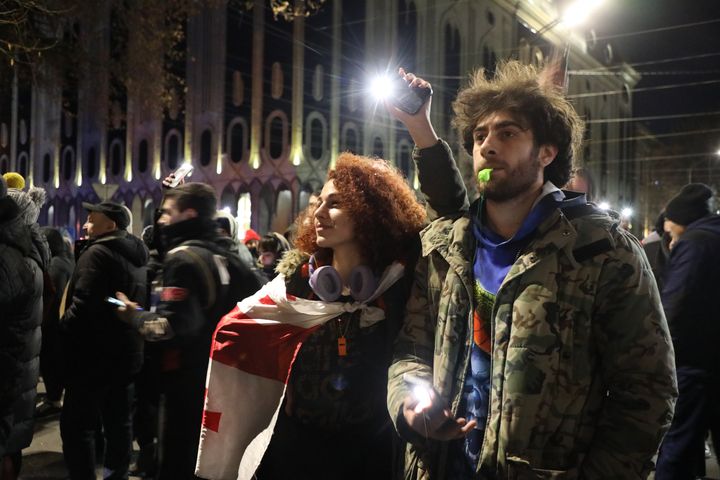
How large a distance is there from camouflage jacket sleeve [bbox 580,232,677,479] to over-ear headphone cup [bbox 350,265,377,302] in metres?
0.98

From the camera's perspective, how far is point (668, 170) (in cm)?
4647

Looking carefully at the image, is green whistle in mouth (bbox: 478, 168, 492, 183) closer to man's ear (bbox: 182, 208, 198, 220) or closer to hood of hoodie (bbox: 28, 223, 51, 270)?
man's ear (bbox: 182, 208, 198, 220)

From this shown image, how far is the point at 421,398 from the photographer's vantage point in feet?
6.19

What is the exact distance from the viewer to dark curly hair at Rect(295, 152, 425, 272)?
8.72ft

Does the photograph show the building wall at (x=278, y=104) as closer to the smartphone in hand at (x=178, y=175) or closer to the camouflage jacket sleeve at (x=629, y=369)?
the smartphone in hand at (x=178, y=175)

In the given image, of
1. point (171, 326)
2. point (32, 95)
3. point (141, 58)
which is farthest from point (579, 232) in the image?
point (32, 95)

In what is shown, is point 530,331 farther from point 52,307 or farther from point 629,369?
point 52,307

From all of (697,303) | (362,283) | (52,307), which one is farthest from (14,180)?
(697,303)

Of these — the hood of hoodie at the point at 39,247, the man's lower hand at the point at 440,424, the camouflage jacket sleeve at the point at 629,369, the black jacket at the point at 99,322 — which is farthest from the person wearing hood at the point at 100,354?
the camouflage jacket sleeve at the point at 629,369

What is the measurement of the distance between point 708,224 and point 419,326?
3.14 m

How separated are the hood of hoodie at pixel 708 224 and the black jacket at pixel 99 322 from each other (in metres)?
4.32

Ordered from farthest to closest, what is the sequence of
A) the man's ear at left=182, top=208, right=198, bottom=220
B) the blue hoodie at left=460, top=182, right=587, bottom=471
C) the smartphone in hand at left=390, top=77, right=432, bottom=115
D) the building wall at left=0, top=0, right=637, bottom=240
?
1. the building wall at left=0, top=0, right=637, bottom=240
2. the man's ear at left=182, top=208, right=198, bottom=220
3. the smartphone in hand at left=390, top=77, right=432, bottom=115
4. the blue hoodie at left=460, top=182, right=587, bottom=471

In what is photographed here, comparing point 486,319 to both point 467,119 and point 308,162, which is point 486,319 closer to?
point 467,119

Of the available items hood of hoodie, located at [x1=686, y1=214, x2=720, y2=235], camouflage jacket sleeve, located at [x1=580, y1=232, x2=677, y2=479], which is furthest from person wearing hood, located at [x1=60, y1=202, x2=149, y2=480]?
hood of hoodie, located at [x1=686, y1=214, x2=720, y2=235]
